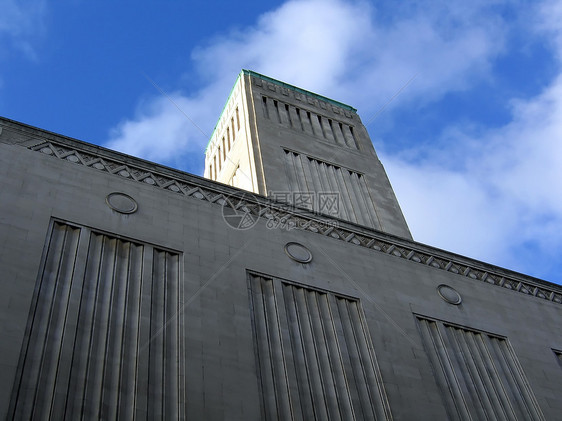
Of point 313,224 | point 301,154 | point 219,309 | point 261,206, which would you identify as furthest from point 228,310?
point 301,154

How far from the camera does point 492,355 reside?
1523 cm

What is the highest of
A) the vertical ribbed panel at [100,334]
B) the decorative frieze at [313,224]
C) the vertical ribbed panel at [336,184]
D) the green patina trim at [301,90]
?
the green patina trim at [301,90]

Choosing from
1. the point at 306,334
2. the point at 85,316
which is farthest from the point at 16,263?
the point at 306,334

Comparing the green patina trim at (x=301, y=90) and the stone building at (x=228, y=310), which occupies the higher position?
the green patina trim at (x=301, y=90)

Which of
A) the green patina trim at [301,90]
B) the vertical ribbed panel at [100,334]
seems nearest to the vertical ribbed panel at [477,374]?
the vertical ribbed panel at [100,334]

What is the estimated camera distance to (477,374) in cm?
1459

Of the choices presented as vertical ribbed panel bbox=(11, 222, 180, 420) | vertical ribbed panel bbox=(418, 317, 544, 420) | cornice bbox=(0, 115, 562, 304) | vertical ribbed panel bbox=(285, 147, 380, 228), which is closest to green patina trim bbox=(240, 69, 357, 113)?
vertical ribbed panel bbox=(285, 147, 380, 228)

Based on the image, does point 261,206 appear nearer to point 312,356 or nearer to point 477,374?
point 312,356

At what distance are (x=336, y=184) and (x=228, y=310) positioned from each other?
391 inches

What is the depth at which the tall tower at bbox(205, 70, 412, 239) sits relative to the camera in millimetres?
20847

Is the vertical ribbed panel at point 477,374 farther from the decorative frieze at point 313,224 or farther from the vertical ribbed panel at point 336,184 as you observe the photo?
the vertical ribbed panel at point 336,184

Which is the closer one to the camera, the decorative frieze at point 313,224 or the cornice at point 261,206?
the cornice at point 261,206

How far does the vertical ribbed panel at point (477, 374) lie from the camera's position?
1382 cm

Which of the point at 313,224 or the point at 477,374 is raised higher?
the point at 313,224
